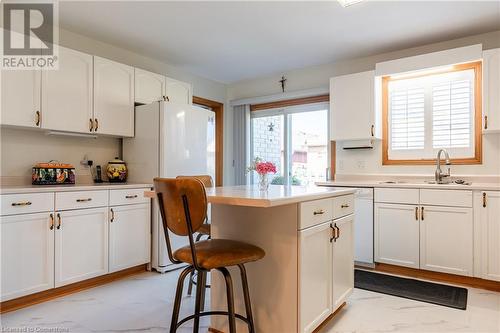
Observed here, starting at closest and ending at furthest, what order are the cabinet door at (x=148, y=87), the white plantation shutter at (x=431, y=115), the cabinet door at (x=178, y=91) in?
the white plantation shutter at (x=431, y=115) < the cabinet door at (x=148, y=87) < the cabinet door at (x=178, y=91)


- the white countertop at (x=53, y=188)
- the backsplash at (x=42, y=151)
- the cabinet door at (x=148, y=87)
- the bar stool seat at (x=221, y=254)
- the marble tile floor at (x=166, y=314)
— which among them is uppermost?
the cabinet door at (x=148, y=87)

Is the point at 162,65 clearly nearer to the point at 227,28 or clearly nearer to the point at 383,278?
the point at 227,28

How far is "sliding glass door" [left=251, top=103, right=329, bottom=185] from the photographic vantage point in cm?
442

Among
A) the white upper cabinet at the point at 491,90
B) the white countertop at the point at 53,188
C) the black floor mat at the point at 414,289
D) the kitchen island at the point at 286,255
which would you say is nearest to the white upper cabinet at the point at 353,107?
the white upper cabinet at the point at 491,90

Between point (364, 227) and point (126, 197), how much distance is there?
96.3 inches

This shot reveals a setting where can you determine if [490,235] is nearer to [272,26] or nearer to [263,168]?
[263,168]

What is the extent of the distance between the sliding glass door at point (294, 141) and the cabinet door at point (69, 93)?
2541mm

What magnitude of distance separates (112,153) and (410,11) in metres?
3.32

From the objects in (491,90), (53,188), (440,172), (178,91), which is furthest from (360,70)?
(53,188)

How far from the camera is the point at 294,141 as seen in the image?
185 inches

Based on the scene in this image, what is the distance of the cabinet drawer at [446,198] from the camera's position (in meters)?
2.85

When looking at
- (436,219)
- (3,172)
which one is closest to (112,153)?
(3,172)

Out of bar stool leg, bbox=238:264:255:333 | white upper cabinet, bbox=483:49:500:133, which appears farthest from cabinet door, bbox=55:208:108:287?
white upper cabinet, bbox=483:49:500:133

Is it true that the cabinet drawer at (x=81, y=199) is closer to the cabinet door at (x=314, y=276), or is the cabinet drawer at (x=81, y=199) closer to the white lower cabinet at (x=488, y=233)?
the cabinet door at (x=314, y=276)
